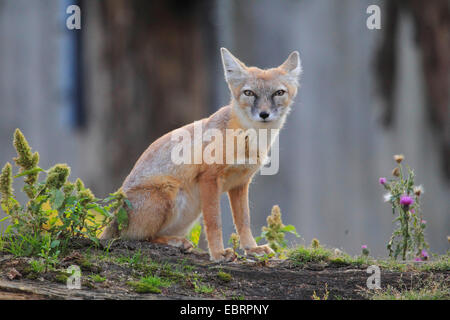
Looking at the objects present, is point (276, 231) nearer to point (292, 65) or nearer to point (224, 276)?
point (224, 276)

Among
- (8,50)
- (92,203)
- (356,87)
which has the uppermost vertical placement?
(8,50)

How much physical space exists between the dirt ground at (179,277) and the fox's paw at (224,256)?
0.08 m

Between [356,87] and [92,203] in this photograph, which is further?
[356,87]

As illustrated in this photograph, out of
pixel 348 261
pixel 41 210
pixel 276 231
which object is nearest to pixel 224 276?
pixel 348 261

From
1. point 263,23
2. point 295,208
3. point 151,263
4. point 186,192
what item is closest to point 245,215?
point 186,192

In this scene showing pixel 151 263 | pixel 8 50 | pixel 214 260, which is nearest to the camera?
pixel 151 263

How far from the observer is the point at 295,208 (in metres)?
11.0

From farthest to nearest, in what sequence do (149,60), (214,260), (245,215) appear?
(149,60) < (245,215) < (214,260)

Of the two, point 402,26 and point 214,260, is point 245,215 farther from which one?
point 402,26

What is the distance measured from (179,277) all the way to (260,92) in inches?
79.2

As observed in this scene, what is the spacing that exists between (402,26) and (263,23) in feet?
7.86

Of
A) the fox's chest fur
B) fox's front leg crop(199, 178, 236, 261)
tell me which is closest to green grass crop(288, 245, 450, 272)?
fox's front leg crop(199, 178, 236, 261)

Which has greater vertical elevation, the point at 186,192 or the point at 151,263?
the point at 186,192

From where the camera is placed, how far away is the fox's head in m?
6.21
